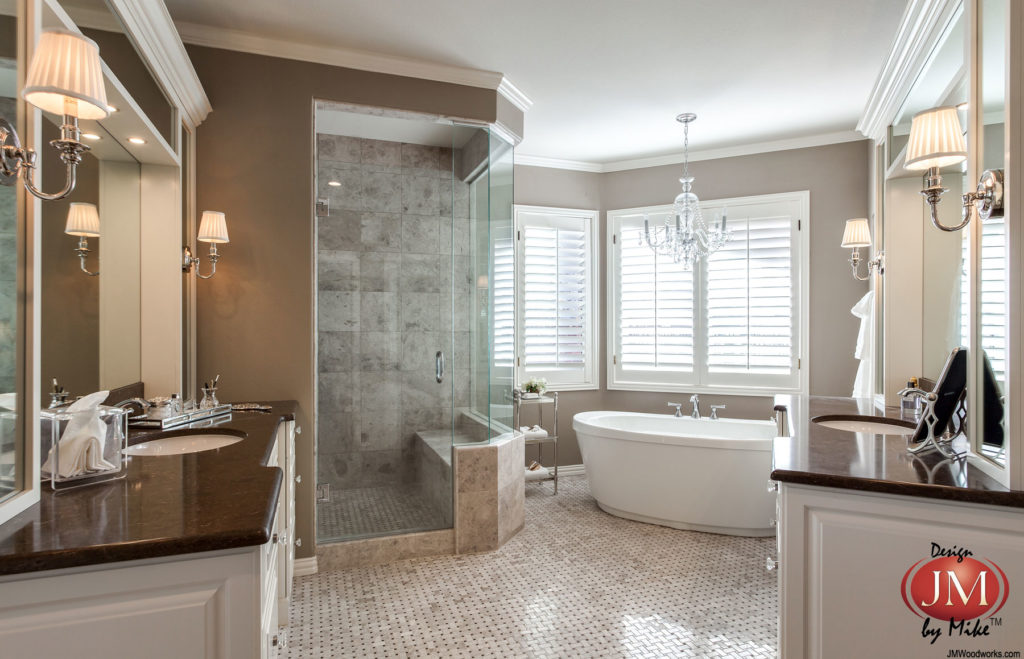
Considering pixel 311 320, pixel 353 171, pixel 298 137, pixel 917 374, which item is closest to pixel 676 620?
pixel 917 374

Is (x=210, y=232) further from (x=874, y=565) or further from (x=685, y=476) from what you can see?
(x=685, y=476)

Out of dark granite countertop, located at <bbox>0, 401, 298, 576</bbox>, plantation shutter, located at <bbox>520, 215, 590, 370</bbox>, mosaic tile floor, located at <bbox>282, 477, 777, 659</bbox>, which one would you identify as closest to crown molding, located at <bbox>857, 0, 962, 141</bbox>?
plantation shutter, located at <bbox>520, 215, 590, 370</bbox>

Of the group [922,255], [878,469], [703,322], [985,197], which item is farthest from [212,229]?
[703,322]

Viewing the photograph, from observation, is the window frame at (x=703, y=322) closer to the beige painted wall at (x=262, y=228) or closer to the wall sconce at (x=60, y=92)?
the beige painted wall at (x=262, y=228)

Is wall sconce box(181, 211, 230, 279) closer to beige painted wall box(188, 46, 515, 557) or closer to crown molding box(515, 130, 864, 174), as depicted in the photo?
beige painted wall box(188, 46, 515, 557)

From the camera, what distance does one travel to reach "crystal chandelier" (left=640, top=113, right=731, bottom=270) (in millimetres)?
3926

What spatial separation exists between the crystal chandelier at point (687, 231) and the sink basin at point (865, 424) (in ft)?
5.00

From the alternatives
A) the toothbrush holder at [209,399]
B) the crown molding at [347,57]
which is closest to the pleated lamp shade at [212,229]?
the toothbrush holder at [209,399]

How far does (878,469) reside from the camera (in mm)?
1630

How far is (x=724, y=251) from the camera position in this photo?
180 inches

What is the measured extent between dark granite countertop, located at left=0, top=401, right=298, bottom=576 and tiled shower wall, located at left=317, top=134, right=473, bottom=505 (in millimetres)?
2443

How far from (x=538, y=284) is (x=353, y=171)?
66.3 inches

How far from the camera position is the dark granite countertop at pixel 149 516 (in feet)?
3.47

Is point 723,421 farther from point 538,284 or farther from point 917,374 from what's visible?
point 538,284
